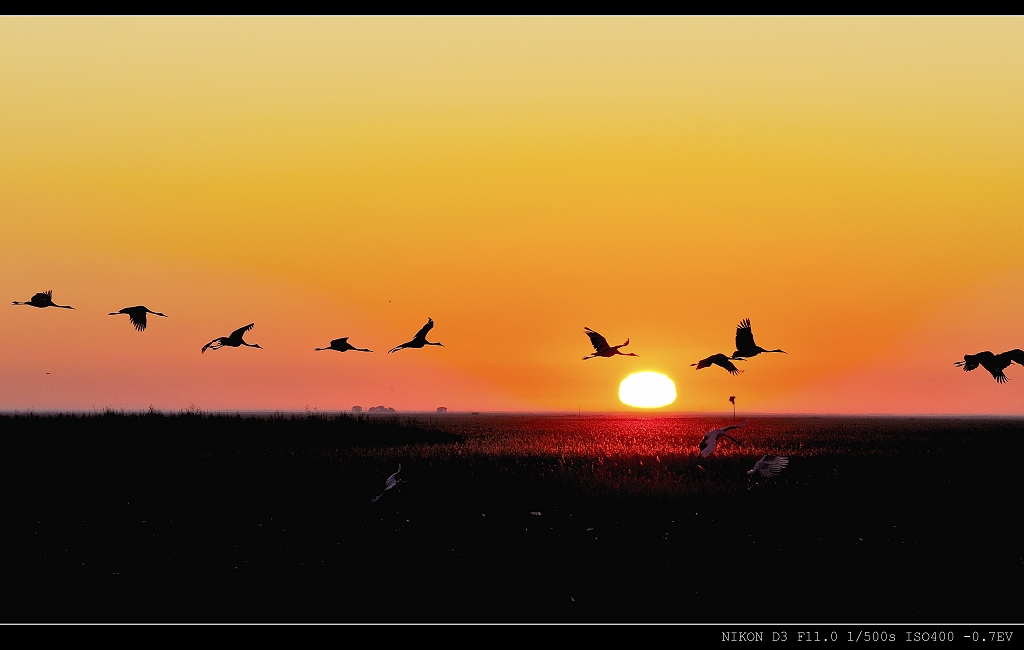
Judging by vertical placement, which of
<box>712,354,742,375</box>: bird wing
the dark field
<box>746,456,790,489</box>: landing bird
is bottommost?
the dark field

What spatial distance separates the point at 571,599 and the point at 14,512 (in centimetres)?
1180

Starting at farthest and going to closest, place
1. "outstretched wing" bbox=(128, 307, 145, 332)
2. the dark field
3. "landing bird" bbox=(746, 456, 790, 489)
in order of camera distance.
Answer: "outstretched wing" bbox=(128, 307, 145, 332) < "landing bird" bbox=(746, 456, 790, 489) < the dark field

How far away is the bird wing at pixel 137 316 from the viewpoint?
18.3 meters

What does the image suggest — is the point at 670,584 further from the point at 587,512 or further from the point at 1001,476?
the point at 1001,476

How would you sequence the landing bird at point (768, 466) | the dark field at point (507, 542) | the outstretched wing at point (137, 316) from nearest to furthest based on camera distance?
the dark field at point (507, 542) < the landing bird at point (768, 466) < the outstretched wing at point (137, 316)

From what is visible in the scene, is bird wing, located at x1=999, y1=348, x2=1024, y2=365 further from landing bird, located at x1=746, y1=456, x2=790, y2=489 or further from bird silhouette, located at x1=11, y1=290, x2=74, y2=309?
bird silhouette, located at x1=11, y1=290, x2=74, y2=309

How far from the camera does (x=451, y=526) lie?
1515cm

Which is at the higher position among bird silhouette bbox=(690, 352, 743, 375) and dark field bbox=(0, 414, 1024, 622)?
bird silhouette bbox=(690, 352, 743, 375)

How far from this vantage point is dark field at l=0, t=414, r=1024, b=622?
10773 millimetres

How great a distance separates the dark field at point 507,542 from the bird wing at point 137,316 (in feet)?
11.7

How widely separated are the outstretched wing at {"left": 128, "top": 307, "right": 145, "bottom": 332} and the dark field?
3.58m

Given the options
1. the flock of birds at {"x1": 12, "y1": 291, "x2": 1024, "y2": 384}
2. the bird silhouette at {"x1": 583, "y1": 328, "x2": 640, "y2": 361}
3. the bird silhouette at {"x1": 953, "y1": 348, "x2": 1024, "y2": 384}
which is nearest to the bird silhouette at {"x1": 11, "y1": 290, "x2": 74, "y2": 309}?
the flock of birds at {"x1": 12, "y1": 291, "x2": 1024, "y2": 384}

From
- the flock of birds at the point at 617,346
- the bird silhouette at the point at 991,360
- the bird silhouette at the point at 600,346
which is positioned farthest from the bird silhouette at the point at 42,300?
the bird silhouette at the point at 991,360

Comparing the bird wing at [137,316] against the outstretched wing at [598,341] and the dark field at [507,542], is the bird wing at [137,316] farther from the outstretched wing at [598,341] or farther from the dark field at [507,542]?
the outstretched wing at [598,341]
